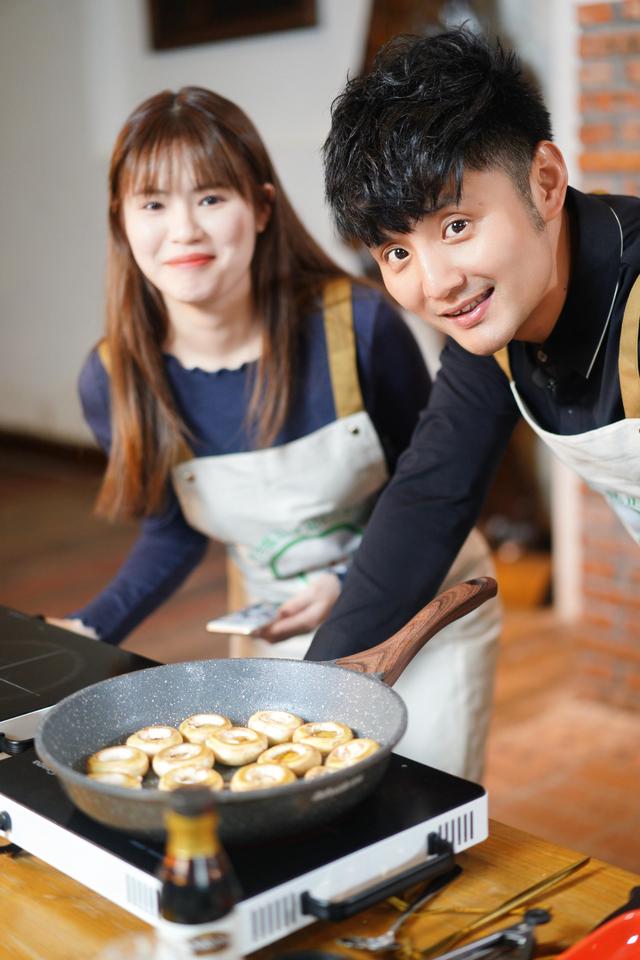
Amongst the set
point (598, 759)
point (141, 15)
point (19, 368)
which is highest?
point (141, 15)

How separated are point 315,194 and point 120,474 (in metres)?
2.88

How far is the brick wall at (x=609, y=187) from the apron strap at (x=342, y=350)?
1.28 meters

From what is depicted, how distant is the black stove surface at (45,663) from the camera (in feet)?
3.84

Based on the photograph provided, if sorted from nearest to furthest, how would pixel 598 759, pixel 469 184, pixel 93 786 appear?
1. pixel 93 786
2. pixel 469 184
3. pixel 598 759

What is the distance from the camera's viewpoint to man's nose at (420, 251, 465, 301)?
3.51 ft

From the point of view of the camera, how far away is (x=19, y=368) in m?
5.61

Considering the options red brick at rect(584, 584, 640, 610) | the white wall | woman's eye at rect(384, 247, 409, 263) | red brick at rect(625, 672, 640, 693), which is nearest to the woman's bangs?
woman's eye at rect(384, 247, 409, 263)

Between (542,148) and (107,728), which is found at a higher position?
(542,148)

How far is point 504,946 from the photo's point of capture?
0.84 metres

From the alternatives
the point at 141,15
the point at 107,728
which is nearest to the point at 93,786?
the point at 107,728

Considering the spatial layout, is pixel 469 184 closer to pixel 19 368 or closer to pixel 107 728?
pixel 107 728

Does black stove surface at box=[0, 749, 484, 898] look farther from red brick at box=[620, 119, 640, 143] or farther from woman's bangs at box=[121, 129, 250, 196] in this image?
red brick at box=[620, 119, 640, 143]

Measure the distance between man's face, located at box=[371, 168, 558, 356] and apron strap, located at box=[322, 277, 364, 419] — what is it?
53cm

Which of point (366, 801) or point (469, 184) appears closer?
point (366, 801)
